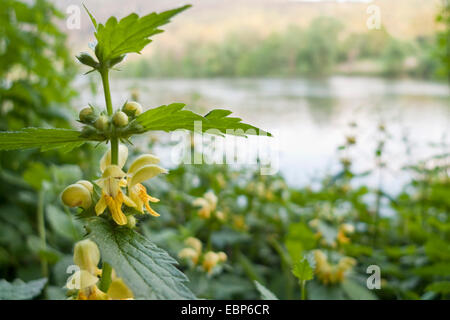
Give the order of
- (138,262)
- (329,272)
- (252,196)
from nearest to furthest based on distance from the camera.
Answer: (138,262) → (329,272) → (252,196)

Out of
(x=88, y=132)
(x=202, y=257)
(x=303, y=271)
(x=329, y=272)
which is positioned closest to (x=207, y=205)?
(x=202, y=257)

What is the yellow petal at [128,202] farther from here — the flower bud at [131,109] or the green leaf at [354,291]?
the green leaf at [354,291]

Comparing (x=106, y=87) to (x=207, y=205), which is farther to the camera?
(x=207, y=205)

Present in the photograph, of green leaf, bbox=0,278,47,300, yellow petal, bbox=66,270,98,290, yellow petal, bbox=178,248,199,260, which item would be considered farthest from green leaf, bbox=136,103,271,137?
yellow petal, bbox=178,248,199,260

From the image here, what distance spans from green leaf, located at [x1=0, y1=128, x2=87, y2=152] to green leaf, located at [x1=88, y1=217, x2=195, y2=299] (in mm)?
57

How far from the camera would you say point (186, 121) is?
237 mm

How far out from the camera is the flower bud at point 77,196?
0.79 feet

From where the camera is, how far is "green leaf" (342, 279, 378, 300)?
53 centimetres

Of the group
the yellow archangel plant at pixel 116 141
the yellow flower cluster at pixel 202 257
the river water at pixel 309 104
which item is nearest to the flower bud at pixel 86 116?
the yellow archangel plant at pixel 116 141

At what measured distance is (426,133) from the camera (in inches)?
57.0

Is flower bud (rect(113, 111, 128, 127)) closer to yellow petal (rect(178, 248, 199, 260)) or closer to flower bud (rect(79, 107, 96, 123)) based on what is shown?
flower bud (rect(79, 107, 96, 123))

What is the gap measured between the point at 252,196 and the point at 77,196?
0.76 m

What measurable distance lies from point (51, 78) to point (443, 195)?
109 cm

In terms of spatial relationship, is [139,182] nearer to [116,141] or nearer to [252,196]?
[116,141]
